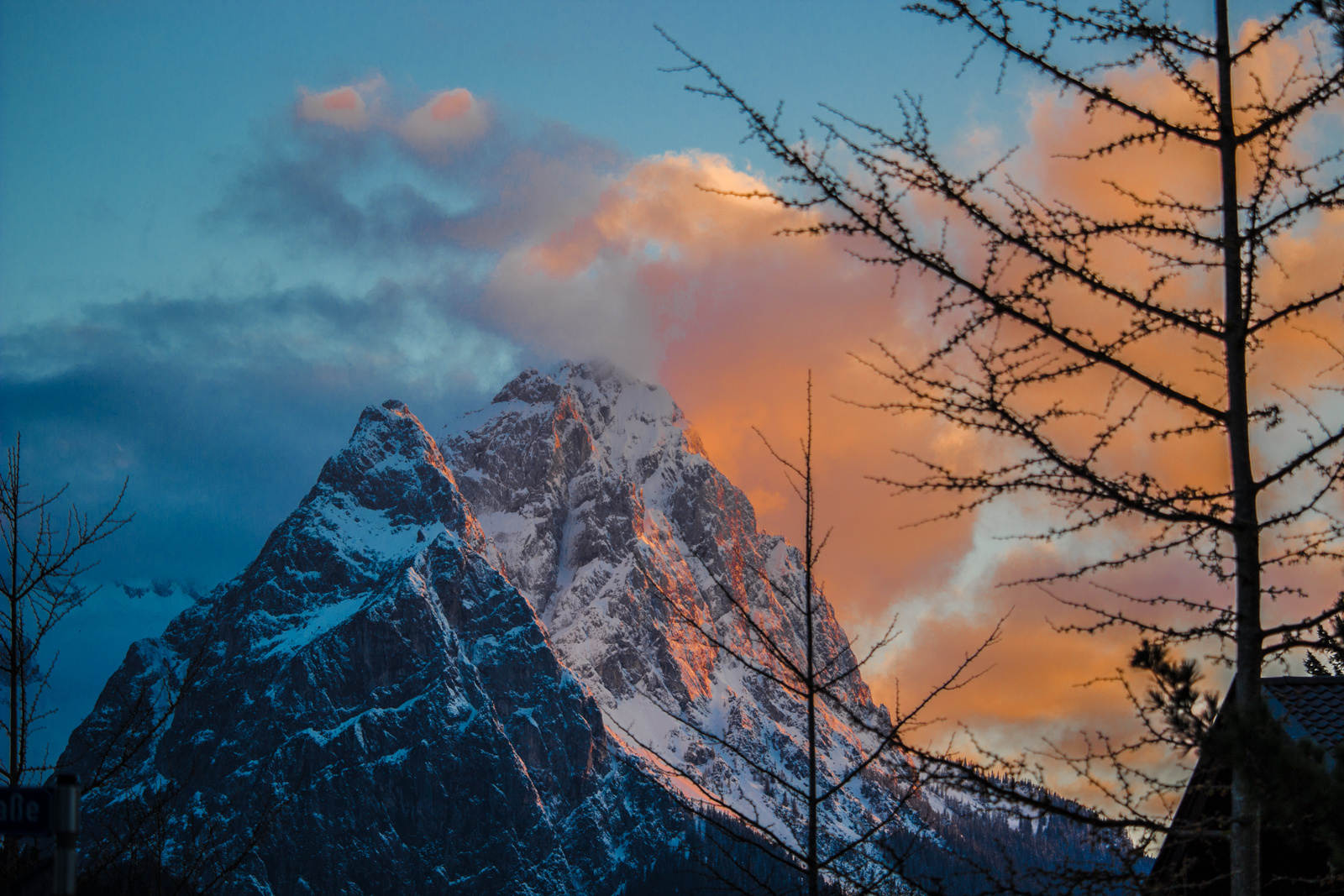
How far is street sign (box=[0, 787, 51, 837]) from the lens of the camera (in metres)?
6.04

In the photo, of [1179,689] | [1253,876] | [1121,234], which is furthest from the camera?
[1121,234]

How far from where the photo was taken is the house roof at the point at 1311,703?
11156 millimetres

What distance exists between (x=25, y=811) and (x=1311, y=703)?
38.0 feet

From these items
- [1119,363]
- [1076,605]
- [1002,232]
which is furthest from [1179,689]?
[1002,232]

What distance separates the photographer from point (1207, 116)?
276 inches

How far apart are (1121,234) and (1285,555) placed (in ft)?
6.79

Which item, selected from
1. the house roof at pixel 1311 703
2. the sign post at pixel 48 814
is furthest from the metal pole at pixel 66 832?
the house roof at pixel 1311 703

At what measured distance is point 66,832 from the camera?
19.5 feet

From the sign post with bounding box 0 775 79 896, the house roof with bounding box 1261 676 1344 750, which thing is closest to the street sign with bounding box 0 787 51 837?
the sign post with bounding box 0 775 79 896

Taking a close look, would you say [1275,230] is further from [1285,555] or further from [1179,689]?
[1179,689]

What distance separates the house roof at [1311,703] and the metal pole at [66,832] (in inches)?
390

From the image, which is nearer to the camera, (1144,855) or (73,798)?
(73,798)

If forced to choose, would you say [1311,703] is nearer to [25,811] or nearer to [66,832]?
[66,832]

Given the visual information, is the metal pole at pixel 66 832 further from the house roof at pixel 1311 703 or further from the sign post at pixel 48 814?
the house roof at pixel 1311 703
